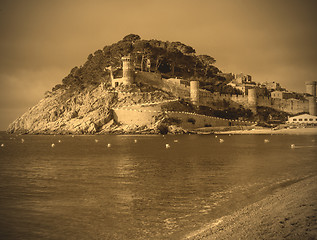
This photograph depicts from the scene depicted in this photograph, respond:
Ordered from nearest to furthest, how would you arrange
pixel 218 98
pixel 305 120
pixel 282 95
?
pixel 305 120, pixel 218 98, pixel 282 95

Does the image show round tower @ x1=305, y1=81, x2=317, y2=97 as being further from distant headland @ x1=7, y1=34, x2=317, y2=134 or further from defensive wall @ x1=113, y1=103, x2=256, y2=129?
defensive wall @ x1=113, y1=103, x2=256, y2=129

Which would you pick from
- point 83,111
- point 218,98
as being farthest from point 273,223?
point 218,98

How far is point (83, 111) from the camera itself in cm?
7288

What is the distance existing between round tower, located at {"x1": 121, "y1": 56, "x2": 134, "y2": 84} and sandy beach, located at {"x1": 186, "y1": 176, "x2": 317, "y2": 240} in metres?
62.1

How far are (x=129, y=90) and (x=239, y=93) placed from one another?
2922cm

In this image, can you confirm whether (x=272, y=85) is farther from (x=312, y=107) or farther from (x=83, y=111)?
(x=83, y=111)

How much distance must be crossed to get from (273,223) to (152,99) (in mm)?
61254

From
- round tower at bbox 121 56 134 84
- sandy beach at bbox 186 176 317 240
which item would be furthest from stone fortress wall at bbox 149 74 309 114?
sandy beach at bbox 186 176 317 240

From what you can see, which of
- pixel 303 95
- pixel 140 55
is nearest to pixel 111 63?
pixel 140 55

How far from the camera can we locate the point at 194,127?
66.4 metres

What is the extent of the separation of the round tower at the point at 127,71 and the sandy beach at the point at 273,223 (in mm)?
62059

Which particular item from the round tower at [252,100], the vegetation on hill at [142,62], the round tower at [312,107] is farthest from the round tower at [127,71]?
the round tower at [312,107]

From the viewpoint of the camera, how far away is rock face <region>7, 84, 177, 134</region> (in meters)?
66.8

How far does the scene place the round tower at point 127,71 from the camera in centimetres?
6862
